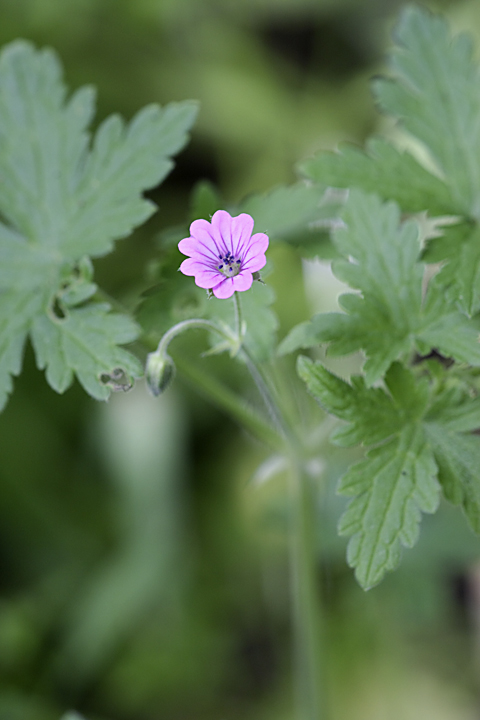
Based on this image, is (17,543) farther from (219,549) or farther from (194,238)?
(194,238)

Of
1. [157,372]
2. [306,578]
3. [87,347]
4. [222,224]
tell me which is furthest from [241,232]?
[306,578]

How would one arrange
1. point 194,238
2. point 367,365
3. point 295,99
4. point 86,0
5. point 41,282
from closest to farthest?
point 194,238
point 367,365
point 41,282
point 86,0
point 295,99

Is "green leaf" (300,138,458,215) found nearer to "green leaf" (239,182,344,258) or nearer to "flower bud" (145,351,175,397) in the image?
"green leaf" (239,182,344,258)

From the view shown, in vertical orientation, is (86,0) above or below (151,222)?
above

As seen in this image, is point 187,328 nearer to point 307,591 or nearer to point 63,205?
point 63,205

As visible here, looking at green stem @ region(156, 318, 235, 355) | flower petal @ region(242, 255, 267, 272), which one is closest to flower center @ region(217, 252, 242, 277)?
flower petal @ region(242, 255, 267, 272)

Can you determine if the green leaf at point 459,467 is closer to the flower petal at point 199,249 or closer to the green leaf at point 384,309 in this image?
the green leaf at point 384,309

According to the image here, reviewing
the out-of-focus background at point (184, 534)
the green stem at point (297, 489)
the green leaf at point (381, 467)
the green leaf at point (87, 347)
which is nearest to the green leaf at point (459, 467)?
the green leaf at point (381, 467)

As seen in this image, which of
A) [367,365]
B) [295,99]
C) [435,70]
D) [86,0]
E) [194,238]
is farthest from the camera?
[295,99]

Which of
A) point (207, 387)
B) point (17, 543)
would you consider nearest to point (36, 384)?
point (17, 543)
